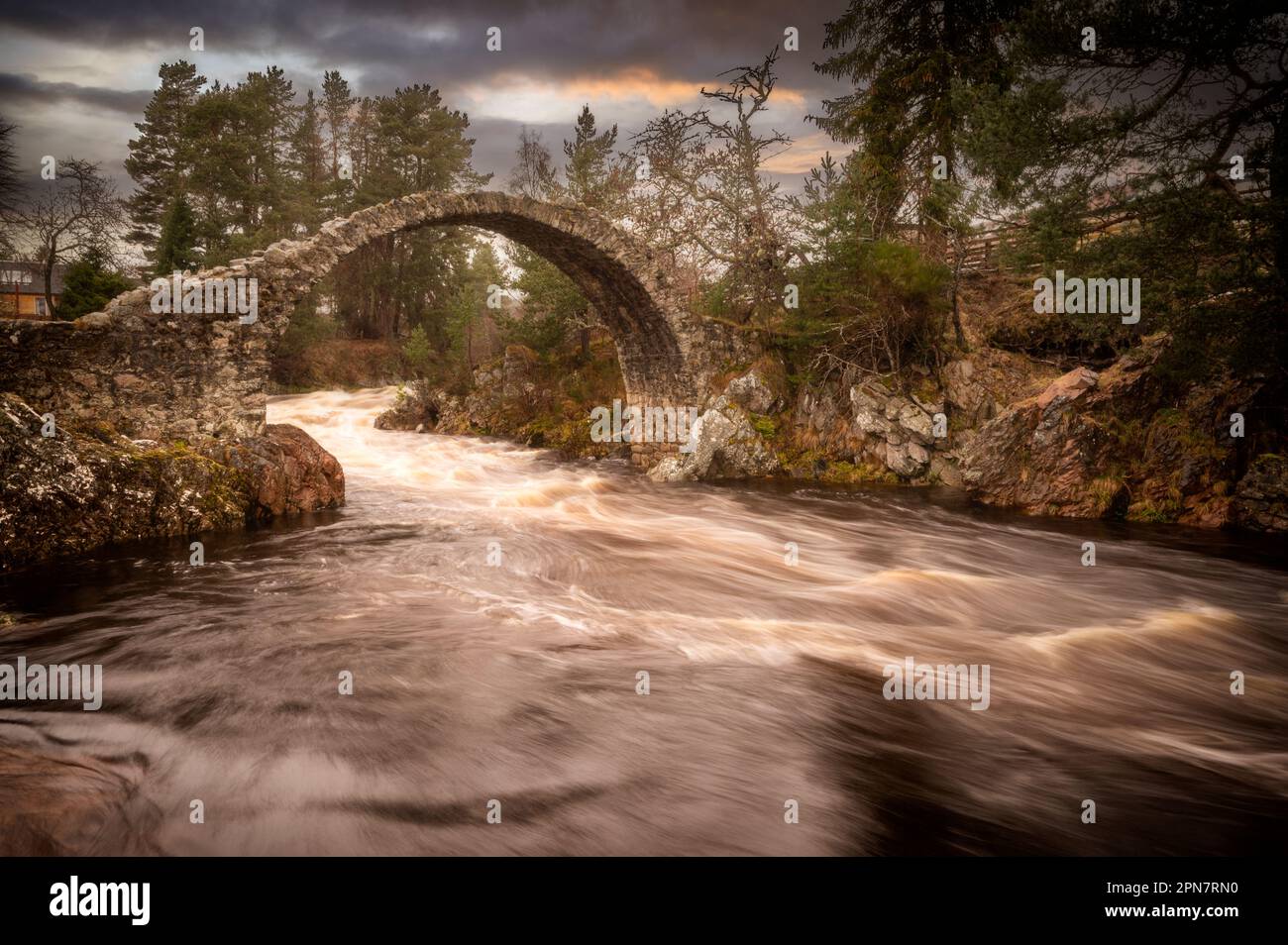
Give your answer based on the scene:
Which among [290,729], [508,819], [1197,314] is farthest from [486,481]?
[1197,314]

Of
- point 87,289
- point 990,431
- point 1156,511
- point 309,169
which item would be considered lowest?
point 1156,511

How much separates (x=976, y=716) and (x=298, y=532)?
7.48m

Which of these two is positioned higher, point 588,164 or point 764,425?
point 588,164

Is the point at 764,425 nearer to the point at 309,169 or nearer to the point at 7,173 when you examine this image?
the point at 7,173

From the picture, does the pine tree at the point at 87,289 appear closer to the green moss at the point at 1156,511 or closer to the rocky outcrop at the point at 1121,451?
the rocky outcrop at the point at 1121,451

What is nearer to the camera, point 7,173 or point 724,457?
point 724,457

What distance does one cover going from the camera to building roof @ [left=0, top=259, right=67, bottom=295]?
31.0 metres

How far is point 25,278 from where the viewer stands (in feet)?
130

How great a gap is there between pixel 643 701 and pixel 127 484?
6466 millimetres

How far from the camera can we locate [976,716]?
3686mm

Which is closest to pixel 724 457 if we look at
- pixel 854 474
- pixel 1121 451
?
pixel 854 474

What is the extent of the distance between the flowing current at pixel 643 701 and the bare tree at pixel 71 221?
28.1 meters

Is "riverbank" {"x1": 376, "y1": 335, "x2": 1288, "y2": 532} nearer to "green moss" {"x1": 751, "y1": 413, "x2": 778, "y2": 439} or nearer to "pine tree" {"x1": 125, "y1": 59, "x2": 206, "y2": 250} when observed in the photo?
"green moss" {"x1": 751, "y1": 413, "x2": 778, "y2": 439}
